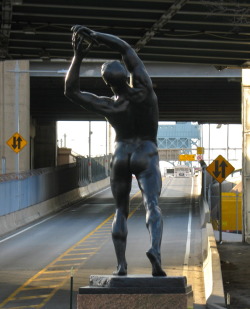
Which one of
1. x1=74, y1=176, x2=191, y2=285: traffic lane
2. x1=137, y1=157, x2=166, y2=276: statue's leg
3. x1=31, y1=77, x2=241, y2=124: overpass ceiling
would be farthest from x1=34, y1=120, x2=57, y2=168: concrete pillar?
x1=137, y1=157, x2=166, y2=276: statue's leg

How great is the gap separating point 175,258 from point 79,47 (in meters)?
16.6

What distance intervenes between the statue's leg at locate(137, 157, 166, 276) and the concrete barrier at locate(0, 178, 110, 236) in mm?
25468

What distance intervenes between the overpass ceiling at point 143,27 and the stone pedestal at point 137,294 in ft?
30.1

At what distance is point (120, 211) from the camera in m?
10.0

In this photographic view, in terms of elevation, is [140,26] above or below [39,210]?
above

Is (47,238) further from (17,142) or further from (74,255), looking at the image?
(17,142)

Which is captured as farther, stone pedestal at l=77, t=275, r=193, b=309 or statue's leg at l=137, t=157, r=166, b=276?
statue's leg at l=137, t=157, r=166, b=276

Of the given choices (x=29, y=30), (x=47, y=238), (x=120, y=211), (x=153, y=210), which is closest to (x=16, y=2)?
(x=29, y=30)

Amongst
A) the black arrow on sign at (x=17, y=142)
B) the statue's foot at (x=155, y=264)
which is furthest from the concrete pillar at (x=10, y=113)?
the statue's foot at (x=155, y=264)

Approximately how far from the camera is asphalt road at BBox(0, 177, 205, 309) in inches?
766

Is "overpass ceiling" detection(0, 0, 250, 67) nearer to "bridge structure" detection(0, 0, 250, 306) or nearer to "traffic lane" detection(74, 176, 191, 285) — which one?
"bridge structure" detection(0, 0, 250, 306)

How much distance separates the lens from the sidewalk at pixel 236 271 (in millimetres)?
19203

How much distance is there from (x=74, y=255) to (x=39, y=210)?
17827 millimetres

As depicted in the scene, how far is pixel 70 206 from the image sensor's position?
53.7 metres
